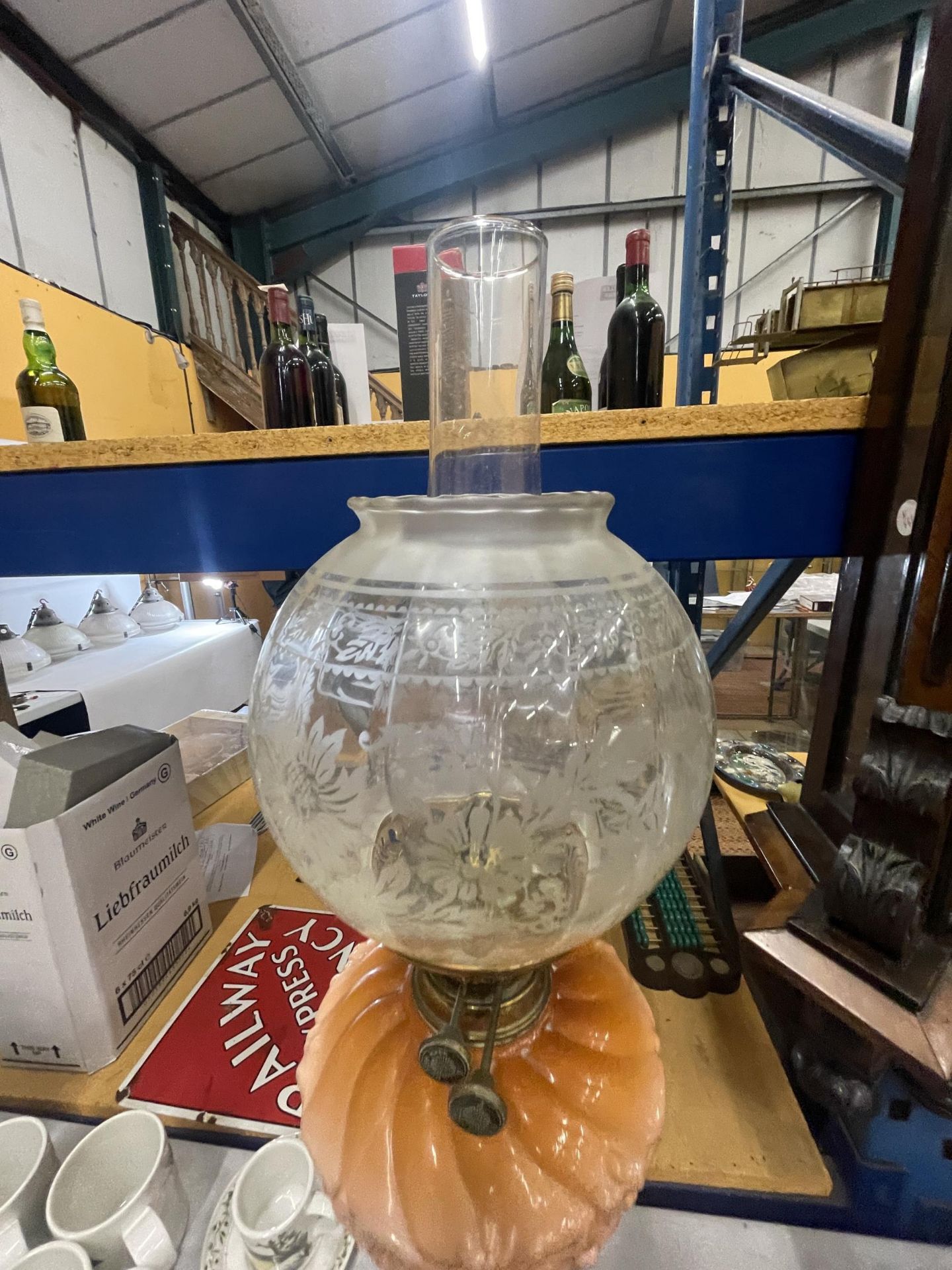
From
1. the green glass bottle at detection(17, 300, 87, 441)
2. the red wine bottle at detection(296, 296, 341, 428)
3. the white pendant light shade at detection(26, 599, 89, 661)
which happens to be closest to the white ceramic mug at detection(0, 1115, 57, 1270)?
the green glass bottle at detection(17, 300, 87, 441)

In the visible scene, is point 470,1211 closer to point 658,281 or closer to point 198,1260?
point 198,1260

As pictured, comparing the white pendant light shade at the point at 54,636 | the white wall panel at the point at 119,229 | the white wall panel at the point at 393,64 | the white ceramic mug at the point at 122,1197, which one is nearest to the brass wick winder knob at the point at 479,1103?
the white ceramic mug at the point at 122,1197

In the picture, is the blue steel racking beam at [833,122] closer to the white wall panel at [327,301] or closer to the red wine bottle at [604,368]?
the red wine bottle at [604,368]

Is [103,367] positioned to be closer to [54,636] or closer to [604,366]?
[54,636]

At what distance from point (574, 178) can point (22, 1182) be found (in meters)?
5.07

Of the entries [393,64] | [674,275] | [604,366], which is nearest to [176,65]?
[393,64]

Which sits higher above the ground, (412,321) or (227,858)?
(412,321)

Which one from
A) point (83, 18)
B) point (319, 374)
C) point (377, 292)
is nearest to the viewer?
point (319, 374)

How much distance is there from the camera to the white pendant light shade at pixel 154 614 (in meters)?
1.97

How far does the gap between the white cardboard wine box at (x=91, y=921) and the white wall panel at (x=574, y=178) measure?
4634 mm

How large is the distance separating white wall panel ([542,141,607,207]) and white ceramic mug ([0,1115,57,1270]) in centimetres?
488

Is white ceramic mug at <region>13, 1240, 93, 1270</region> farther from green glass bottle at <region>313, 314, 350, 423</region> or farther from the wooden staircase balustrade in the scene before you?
the wooden staircase balustrade

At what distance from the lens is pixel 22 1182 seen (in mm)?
463

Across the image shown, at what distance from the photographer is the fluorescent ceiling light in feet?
8.70
